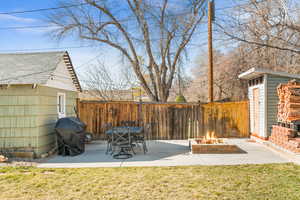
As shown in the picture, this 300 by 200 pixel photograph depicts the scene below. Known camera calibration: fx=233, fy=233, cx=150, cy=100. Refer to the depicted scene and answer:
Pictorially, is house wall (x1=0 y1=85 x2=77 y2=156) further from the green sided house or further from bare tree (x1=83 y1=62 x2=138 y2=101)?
bare tree (x1=83 y1=62 x2=138 y2=101)

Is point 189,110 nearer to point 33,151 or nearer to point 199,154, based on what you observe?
point 199,154

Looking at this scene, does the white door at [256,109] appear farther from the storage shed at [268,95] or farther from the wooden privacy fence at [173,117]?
the wooden privacy fence at [173,117]

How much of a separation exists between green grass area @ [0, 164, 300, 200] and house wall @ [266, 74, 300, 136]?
2.98 metres

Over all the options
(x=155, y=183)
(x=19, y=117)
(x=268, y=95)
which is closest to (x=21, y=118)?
(x=19, y=117)

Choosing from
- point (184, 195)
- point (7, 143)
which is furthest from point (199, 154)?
point (7, 143)

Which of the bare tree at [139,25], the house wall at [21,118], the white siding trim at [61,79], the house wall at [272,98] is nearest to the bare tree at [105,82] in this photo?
the bare tree at [139,25]

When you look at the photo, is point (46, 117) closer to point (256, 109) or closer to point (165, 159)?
point (165, 159)

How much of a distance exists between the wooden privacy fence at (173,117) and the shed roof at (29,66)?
7.51ft

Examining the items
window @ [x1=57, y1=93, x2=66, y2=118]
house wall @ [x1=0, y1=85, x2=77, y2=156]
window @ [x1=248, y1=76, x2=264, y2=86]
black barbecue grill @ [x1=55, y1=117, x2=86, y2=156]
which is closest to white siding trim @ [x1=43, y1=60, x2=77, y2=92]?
window @ [x1=57, y1=93, x2=66, y2=118]

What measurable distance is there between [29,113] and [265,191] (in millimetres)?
5757

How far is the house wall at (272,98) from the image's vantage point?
7.89 metres

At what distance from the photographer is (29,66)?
6.98 metres

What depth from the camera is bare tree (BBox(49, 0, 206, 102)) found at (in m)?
15.1

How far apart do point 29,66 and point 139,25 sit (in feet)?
32.1
